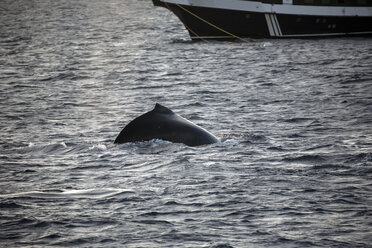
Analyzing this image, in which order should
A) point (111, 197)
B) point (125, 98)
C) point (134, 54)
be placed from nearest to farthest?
point (111, 197), point (125, 98), point (134, 54)

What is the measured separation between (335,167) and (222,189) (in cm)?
287

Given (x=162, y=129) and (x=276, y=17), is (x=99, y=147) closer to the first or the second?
(x=162, y=129)

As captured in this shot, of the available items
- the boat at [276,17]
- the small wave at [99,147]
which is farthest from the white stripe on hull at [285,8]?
the small wave at [99,147]

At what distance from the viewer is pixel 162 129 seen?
1700 cm

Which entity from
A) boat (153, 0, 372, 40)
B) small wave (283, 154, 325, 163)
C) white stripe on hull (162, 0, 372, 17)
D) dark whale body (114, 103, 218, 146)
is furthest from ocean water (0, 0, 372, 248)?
boat (153, 0, 372, 40)

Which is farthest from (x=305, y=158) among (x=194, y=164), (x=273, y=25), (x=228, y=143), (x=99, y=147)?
(x=273, y=25)

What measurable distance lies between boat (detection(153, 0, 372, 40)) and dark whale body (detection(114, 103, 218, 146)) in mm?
35309

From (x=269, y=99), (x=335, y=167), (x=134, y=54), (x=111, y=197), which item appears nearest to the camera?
(x=111, y=197)

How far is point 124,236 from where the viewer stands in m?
11.6

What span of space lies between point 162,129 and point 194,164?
4.99ft

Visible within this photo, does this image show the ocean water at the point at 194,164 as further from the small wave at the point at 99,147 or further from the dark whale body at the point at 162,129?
the dark whale body at the point at 162,129

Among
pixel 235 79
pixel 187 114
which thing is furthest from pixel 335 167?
pixel 235 79

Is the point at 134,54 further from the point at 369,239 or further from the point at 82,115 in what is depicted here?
the point at 369,239

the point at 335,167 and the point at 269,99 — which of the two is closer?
the point at 335,167
